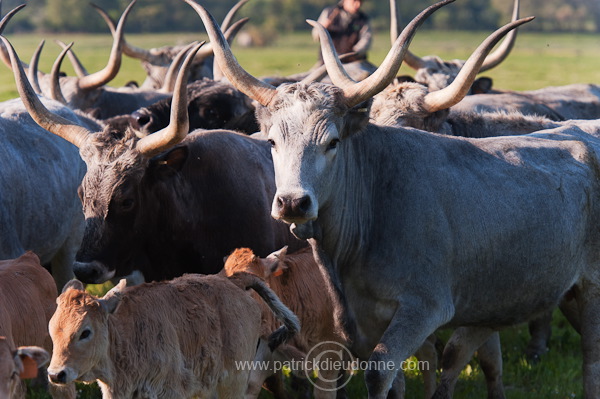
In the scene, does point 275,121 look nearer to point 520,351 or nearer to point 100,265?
point 100,265

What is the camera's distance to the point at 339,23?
45.9ft

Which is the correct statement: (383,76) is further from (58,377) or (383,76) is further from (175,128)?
(58,377)

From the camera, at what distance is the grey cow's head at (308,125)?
4.89m

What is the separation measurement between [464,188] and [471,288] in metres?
0.56

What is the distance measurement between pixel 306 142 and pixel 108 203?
166cm

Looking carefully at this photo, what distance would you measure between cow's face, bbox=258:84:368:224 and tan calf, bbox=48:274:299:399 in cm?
80

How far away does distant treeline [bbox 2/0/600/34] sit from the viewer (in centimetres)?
5572

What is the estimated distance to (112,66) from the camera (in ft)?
39.4

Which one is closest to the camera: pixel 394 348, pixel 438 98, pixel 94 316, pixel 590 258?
pixel 94 316

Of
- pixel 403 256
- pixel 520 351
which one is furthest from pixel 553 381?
pixel 403 256

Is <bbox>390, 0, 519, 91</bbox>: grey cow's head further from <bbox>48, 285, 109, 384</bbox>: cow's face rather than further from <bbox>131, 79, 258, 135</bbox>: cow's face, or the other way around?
<bbox>48, 285, 109, 384</bbox>: cow's face

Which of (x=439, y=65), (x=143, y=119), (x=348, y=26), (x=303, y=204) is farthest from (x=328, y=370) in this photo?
(x=348, y=26)

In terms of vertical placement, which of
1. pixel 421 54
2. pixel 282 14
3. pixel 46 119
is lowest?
pixel 282 14

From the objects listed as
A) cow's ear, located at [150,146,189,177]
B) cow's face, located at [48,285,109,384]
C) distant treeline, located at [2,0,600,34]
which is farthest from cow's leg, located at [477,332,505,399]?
distant treeline, located at [2,0,600,34]
